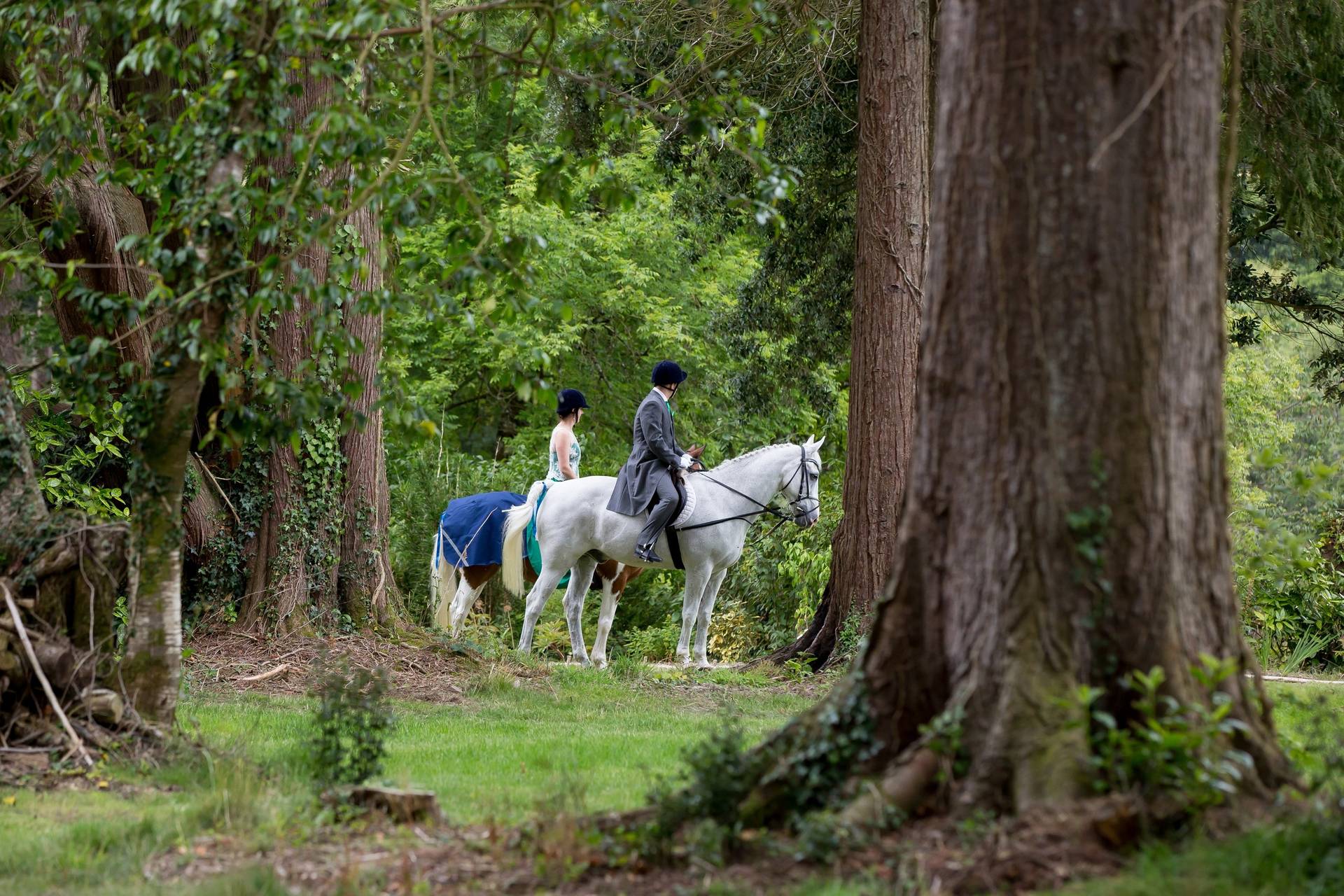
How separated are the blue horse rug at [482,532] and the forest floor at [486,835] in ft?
18.6

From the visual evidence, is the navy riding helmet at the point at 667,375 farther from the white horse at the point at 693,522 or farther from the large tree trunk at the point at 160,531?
the large tree trunk at the point at 160,531

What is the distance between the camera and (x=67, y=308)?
12.9m

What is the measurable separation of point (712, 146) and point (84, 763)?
13254mm

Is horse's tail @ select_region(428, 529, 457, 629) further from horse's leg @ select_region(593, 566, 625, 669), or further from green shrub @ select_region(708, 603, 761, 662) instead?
green shrub @ select_region(708, 603, 761, 662)

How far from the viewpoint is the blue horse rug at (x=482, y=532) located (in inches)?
631

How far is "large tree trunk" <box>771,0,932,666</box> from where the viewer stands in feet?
46.3

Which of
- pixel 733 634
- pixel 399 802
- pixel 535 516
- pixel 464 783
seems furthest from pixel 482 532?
pixel 399 802

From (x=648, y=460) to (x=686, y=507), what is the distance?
2.39 ft

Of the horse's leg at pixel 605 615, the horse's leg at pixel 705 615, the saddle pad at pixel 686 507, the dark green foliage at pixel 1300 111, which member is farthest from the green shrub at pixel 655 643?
the dark green foliage at pixel 1300 111

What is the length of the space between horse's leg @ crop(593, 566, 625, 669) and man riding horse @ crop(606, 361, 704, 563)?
1.34 m

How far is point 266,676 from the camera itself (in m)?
12.2

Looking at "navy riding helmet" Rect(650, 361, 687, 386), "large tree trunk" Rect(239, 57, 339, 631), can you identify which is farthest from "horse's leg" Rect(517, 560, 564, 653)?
"navy riding helmet" Rect(650, 361, 687, 386)

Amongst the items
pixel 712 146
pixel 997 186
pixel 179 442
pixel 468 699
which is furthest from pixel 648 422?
pixel 997 186

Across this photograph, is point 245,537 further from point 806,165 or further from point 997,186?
point 997,186
